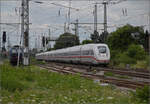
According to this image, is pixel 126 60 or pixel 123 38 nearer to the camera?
pixel 126 60

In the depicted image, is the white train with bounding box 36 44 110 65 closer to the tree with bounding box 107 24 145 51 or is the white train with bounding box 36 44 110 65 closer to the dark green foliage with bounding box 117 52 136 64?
the dark green foliage with bounding box 117 52 136 64

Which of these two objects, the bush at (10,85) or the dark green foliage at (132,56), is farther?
the dark green foliage at (132,56)

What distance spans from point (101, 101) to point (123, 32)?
40910 mm

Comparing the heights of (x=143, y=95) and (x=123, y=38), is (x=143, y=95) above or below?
below

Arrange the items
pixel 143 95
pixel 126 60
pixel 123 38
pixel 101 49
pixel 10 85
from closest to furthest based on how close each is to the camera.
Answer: pixel 143 95, pixel 10 85, pixel 101 49, pixel 126 60, pixel 123 38

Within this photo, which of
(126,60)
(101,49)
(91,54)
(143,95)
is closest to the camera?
(143,95)

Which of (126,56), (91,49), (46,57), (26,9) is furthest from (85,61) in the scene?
(46,57)

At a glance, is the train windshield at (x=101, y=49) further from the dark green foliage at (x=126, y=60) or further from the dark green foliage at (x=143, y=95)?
the dark green foliage at (x=143, y=95)

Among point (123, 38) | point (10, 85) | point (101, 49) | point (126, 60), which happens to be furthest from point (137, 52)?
point (10, 85)

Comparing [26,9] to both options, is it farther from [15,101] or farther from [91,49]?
[15,101]

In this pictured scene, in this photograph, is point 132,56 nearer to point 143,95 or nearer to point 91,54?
point 91,54

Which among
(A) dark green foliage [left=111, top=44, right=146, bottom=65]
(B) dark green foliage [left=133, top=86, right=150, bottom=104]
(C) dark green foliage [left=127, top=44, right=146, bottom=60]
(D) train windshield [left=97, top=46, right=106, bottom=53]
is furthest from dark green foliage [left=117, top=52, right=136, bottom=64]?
(B) dark green foliage [left=133, top=86, right=150, bottom=104]

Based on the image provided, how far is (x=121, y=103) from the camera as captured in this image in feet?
24.3

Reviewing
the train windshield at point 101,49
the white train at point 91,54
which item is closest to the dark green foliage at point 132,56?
the white train at point 91,54
